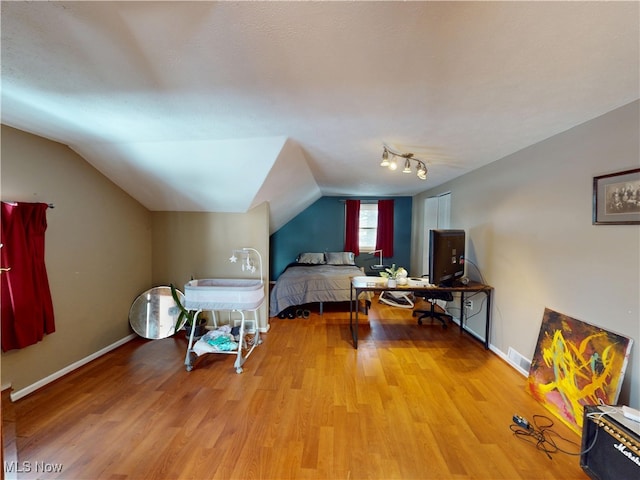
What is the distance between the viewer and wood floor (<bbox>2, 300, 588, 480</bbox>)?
1.54 meters

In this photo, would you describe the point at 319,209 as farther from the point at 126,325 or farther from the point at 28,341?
the point at 28,341

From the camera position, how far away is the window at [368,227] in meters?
6.20

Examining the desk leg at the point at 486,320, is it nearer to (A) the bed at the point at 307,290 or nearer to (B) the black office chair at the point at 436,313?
(B) the black office chair at the point at 436,313

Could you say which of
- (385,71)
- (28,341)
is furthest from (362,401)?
(28,341)

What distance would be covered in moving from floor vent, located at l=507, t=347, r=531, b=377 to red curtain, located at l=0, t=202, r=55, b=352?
14.3 feet

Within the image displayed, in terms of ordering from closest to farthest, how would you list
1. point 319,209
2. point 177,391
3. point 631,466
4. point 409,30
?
point 409,30, point 631,466, point 177,391, point 319,209

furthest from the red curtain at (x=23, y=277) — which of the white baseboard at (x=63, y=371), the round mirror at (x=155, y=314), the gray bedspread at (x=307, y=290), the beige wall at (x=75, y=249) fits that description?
the gray bedspread at (x=307, y=290)

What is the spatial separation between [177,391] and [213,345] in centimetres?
54

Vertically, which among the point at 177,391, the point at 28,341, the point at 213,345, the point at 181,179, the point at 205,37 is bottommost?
the point at 177,391

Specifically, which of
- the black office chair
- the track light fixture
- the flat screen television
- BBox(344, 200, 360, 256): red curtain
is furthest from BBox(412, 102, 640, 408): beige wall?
BBox(344, 200, 360, 256): red curtain

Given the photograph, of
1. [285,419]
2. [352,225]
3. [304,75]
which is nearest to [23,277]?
[285,419]

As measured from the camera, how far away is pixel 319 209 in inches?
242

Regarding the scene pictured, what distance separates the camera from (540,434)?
1790 millimetres

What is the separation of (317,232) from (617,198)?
489cm
